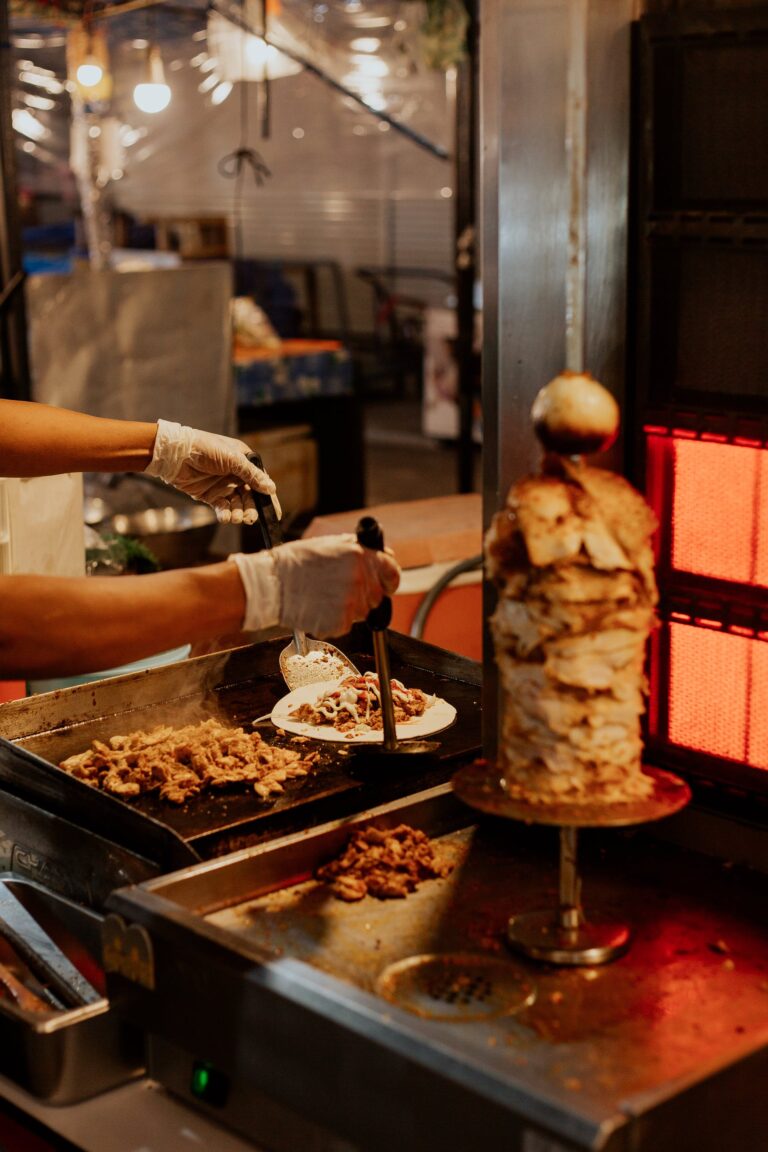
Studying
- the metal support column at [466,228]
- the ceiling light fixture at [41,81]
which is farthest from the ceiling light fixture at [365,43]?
the ceiling light fixture at [41,81]

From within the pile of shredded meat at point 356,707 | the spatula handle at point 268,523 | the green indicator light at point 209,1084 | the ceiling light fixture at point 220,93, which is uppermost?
the ceiling light fixture at point 220,93

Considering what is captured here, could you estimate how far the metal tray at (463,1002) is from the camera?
4.42 ft

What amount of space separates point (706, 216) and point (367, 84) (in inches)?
428

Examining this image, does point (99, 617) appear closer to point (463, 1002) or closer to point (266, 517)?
point (463, 1002)

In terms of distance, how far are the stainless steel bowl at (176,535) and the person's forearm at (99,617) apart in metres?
2.78

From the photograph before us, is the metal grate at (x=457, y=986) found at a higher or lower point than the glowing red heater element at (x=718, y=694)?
lower

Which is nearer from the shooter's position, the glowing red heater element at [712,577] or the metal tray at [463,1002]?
the metal tray at [463,1002]

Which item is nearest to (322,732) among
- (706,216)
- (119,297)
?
(706,216)

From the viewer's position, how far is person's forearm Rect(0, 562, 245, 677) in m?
1.88

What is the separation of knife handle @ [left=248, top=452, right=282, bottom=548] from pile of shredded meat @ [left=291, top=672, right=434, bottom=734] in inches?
13.1

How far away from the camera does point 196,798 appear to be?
2.33 meters

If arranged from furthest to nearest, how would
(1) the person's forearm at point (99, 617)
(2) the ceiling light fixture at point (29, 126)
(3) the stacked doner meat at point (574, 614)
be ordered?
(2) the ceiling light fixture at point (29, 126), (1) the person's forearm at point (99, 617), (3) the stacked doner meat at point (574, 614)

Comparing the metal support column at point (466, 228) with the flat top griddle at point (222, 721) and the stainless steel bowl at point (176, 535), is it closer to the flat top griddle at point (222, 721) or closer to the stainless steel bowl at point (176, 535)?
the stainless steel bowl at point (176, 535)

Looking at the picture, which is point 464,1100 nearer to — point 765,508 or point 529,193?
point 765,508
